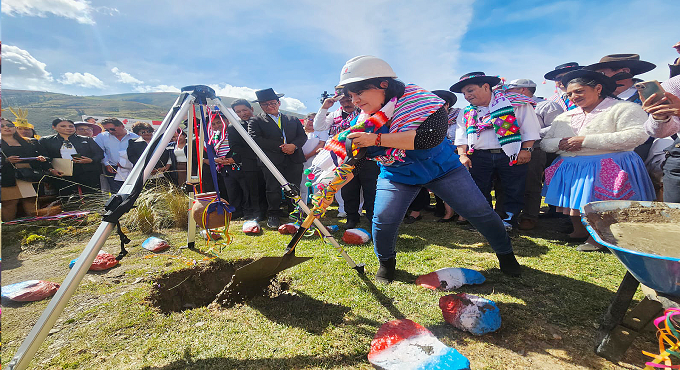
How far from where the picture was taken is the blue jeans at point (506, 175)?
4156 mm

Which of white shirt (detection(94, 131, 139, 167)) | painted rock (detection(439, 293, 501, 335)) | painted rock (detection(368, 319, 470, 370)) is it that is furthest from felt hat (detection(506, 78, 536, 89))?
white shirt (detection(94, 131, 139, 167))

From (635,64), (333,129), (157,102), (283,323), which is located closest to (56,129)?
(333,129)

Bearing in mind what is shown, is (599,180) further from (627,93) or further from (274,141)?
(274,141)

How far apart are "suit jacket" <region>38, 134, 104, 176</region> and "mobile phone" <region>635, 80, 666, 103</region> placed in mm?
8364

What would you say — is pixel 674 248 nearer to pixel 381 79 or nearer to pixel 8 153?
pixel 381 79

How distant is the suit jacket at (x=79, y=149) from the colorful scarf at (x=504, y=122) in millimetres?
7342

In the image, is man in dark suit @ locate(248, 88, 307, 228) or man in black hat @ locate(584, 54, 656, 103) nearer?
man in black hat @ locate(584, 54, 656, 103)

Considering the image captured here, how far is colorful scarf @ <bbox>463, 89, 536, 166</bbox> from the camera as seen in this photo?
393 cm

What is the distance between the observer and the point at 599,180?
3.38 metres

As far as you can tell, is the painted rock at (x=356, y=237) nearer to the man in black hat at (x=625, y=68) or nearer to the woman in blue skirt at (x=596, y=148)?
the woman in blue skirt at (x=596, y=148)

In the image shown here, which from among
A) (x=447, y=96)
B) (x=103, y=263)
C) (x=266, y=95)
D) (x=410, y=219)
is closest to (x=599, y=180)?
(x=410, y=219)

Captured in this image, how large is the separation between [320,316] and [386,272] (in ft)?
2.73

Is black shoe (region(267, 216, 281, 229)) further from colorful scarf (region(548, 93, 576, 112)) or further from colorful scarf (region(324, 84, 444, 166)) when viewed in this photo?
colorful scarf (region(548, 93, 576, 112))

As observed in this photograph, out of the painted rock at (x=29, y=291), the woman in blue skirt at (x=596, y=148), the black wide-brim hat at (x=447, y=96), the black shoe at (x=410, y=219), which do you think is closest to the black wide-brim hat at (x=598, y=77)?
the woman in blue skirt at (x=596, y=148)
